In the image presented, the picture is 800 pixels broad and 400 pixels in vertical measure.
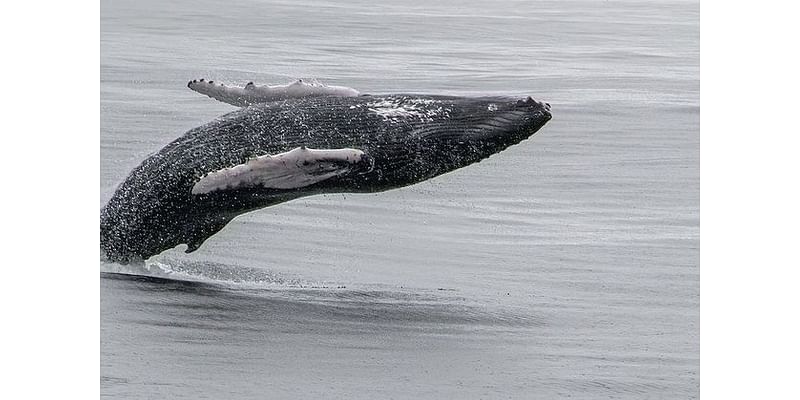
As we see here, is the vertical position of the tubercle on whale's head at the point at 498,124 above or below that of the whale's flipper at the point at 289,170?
above

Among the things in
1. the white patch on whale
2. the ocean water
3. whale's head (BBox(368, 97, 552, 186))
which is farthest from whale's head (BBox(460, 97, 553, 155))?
the ocean water

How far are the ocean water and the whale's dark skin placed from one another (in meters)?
0.65

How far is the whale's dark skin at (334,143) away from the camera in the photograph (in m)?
8.67

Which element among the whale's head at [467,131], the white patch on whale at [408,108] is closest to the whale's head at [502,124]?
the whale's head at [467,131]

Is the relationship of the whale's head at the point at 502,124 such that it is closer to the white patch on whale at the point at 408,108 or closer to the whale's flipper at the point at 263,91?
the white patch on whale at the point at 408,108

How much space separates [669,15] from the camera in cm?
973

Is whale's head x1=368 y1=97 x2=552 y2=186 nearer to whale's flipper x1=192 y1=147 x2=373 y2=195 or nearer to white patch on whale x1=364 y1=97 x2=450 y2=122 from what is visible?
white patch on whale x1=364 y1=97 x2=450 y2=122

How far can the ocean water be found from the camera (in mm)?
8727

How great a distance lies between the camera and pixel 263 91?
9.12m

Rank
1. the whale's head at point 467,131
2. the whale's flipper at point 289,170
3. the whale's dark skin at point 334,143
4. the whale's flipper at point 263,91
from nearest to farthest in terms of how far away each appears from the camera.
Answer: the whale's flipper at point 289,170
the whale's dark skin at point 334,143
the whale's head at point 467,131
the whale's flipper at point 263,91

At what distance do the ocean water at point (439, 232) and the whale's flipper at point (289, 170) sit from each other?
3.50 ft

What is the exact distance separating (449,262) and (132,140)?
2688 millimetres
